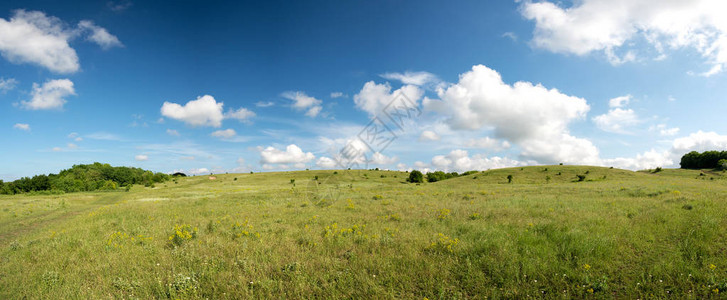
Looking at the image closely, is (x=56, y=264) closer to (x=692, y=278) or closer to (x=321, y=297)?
(x=321, y=297)

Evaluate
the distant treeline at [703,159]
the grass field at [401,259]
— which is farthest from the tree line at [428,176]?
the distant treeline at [703,159]

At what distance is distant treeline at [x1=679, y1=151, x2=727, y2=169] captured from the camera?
75.2 metres

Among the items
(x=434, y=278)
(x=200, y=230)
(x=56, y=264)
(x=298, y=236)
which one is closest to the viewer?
(x=434, y=278)

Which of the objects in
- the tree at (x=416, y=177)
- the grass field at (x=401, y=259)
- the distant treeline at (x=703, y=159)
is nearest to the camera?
the grass field at (x=401, y=259)

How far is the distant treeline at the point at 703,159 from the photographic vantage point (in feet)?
247

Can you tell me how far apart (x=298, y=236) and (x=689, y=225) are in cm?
1303

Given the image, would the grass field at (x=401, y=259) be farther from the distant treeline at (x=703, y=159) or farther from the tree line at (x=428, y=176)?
the distant treeline at (x=703, y=159)

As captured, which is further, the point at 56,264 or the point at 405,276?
the point at 56,264

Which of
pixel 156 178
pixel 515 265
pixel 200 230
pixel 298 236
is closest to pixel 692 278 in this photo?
pixel 515 265

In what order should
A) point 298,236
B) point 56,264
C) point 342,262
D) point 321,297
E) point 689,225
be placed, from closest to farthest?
point 321,297
point 342,262
point 56,264
point 689,225
point 298,236

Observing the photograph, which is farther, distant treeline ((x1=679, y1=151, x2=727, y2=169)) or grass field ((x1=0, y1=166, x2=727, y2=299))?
distant treeline ((x1=679, y1=151, x2=727, y2=169))

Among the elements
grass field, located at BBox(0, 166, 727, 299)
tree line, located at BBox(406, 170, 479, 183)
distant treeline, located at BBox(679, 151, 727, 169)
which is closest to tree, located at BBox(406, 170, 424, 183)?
tree line, located at BBox(406, 170, 479, 183)

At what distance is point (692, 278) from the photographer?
18.7 ft

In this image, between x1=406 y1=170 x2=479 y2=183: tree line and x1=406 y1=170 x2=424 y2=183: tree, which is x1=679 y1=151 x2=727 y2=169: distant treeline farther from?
x1=406 y1=170 x2=424 y2=183: tree
